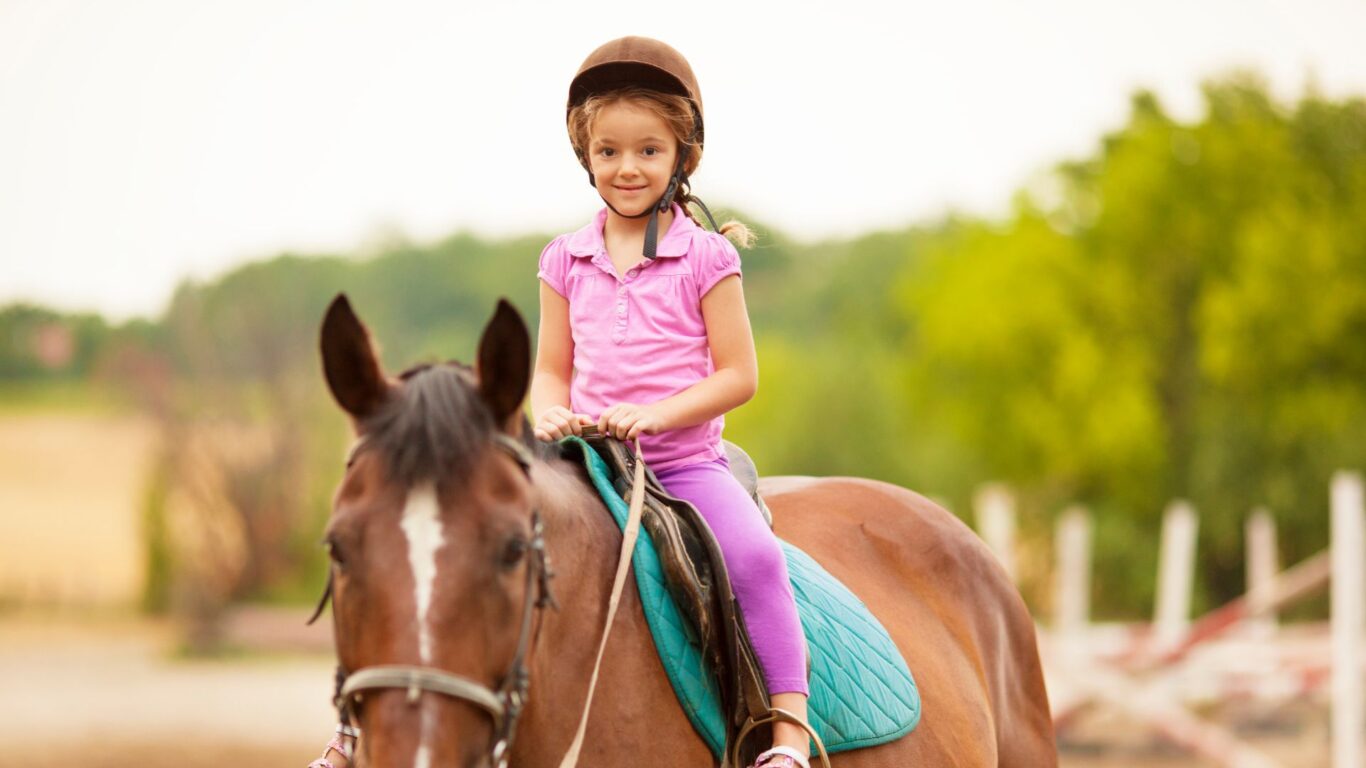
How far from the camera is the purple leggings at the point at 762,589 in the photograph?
116 inches

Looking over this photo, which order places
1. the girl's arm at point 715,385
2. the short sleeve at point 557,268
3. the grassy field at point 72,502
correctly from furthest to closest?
the grassy field at point 72,502 < the short sleeve at point 557,268 < the girl's arm at point 715,385

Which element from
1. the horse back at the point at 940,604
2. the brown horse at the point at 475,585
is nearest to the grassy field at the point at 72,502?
the horse back at the point at 940,604

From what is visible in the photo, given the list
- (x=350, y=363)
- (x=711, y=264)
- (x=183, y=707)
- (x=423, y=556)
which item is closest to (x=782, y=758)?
(x=423, y=556)

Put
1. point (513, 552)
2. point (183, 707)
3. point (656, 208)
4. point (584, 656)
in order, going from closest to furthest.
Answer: point (513, 552) → point (584, 656) → point (656, 208) → point (183, 707)

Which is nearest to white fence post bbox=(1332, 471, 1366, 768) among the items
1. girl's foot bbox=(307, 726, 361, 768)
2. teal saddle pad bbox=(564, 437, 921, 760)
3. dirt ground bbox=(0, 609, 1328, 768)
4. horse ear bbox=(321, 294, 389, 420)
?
dirt ground bbox=(0, 609, 1328, 768)

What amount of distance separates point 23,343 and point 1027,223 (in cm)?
2051

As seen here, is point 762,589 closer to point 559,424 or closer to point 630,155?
point 559,424

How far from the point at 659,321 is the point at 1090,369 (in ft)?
83.1

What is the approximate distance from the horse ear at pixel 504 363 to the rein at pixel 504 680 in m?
0.06

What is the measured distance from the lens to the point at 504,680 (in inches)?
88.7

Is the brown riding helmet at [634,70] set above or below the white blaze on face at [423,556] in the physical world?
above

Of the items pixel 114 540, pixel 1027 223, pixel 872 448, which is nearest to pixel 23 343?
pixel 114 540

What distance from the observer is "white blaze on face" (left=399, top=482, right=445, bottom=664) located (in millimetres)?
2145

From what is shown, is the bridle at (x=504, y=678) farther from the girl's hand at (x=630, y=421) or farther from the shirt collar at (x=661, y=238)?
the shirt collar at (x=661, y=238)
